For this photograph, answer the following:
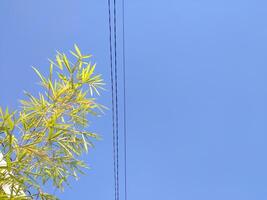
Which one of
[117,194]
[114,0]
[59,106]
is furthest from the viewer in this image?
[117,194]

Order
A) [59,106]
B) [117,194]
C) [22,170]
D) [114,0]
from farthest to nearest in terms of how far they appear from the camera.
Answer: [117,194], [114,0], [59,106], [22,170]

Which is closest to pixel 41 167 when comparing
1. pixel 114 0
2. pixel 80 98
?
pixel 80 98

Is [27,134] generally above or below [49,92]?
below

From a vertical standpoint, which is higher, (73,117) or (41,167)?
(73,117)

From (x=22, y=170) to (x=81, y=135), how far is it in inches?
20.4

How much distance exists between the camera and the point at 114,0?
3.48 m

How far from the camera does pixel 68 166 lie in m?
3.02

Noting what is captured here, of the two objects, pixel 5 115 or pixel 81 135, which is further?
pixel 81 135

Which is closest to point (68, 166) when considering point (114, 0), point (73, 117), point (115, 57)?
point (73, 117)

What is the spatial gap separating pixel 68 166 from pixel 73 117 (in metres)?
0.36

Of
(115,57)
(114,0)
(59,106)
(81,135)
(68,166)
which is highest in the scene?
(114,0)

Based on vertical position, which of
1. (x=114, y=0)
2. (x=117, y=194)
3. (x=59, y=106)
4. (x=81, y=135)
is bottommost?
(x=117, y=194)

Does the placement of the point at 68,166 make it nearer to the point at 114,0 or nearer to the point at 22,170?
the point at 22,170

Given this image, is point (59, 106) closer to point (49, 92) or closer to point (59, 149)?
point (49, 92)
